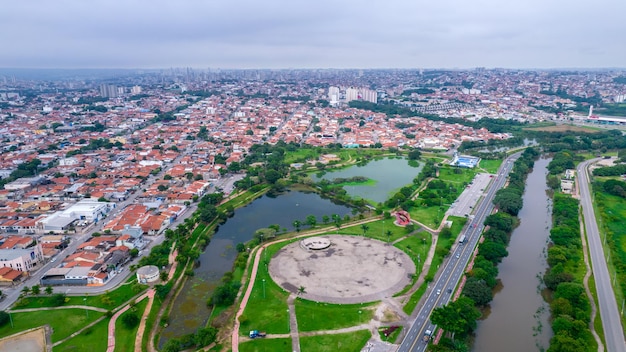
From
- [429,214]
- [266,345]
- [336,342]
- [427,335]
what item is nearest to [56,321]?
[266,345]

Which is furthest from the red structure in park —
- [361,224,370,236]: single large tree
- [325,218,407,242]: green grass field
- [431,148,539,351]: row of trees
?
[431,148,539,351]: row of trees

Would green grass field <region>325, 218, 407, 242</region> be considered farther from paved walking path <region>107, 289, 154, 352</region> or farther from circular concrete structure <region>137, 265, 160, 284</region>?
paved walking path <region>107, 289, 154, 352</region>

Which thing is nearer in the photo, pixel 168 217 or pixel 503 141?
pixel 168 217

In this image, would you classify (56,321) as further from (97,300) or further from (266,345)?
(266,345)

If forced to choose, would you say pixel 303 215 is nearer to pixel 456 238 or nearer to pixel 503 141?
pixel 456 238

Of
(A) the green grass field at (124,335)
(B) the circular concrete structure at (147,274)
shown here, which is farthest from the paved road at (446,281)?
(B) the circular concrete structure at (147,274)

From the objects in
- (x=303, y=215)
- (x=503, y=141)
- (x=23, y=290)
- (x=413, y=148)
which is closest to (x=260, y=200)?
(x=303, y=215)
